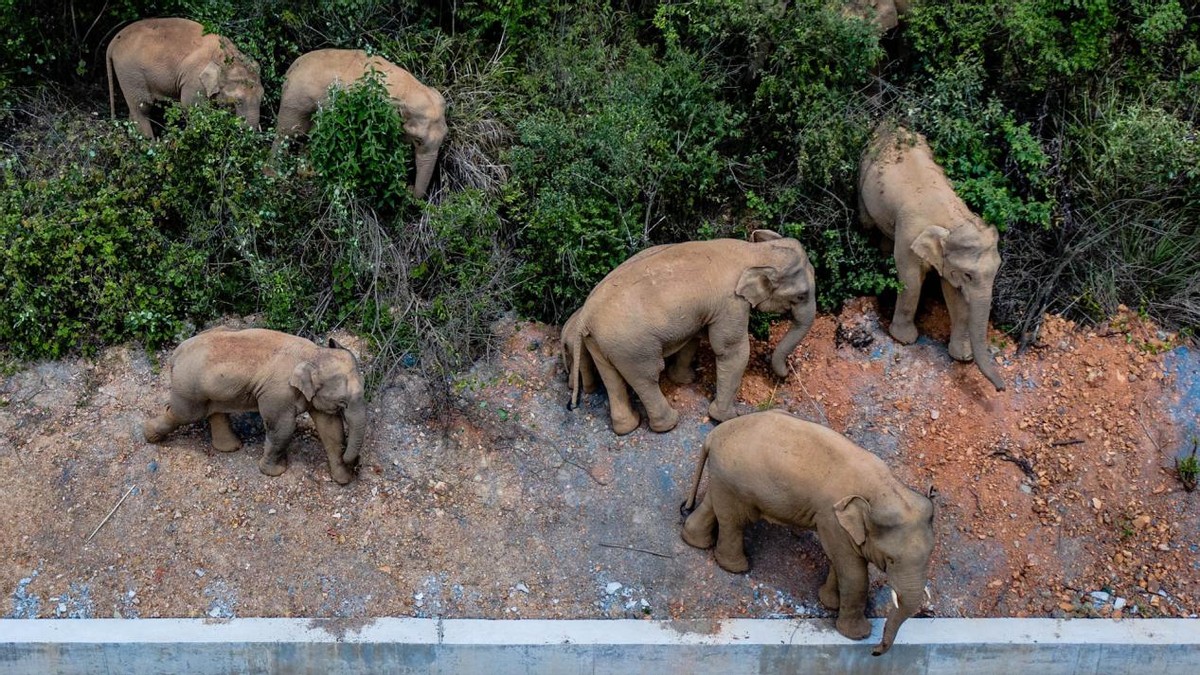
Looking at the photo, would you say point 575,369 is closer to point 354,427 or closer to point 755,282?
point 755,282

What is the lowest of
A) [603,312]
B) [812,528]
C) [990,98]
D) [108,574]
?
[108,574]

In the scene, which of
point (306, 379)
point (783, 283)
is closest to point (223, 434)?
point (306, 379)

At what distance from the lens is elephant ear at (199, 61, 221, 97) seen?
9.73m

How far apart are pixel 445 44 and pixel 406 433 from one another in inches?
147

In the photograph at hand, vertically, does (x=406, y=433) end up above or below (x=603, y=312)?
below

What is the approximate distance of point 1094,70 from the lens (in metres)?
9.74

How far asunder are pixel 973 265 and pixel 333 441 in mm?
4949

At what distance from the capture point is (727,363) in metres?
8.68

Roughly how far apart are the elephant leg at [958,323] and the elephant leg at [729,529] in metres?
2.51

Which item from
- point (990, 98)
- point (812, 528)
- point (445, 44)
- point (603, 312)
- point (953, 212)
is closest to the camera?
point (812, 528)

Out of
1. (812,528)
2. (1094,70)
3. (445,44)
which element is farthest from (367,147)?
(1094,70)

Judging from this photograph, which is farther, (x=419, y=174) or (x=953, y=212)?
(x=419, y=174)

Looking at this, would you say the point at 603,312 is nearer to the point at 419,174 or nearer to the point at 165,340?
the point at 419,174

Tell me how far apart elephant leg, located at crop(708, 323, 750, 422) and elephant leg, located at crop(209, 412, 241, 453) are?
3.60 m
